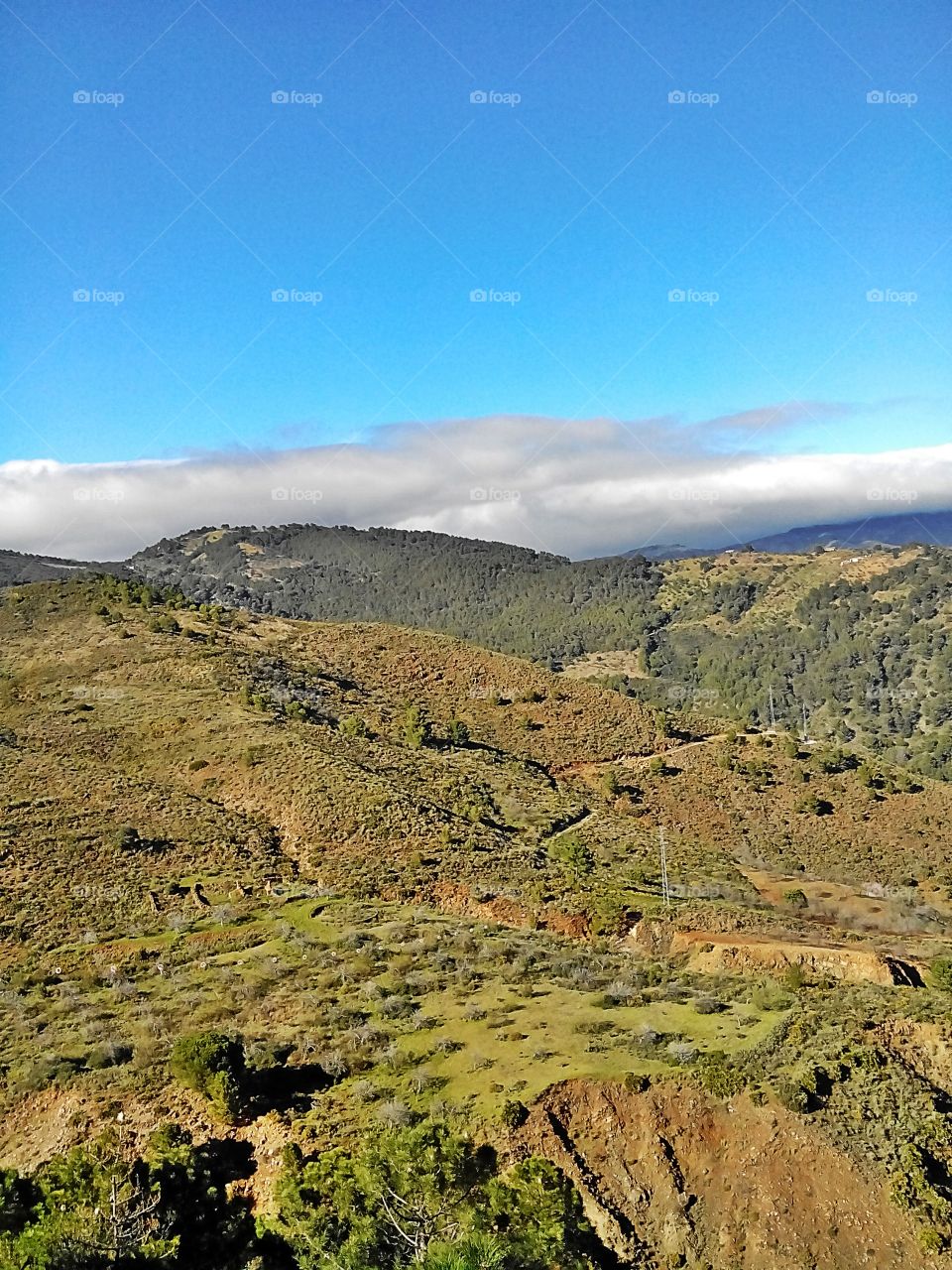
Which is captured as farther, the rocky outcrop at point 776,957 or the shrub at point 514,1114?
the rocky outcrop at point 776,957

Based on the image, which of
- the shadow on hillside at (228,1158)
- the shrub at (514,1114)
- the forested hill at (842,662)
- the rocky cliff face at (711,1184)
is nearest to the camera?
the rocky cliff face at (711,1184)

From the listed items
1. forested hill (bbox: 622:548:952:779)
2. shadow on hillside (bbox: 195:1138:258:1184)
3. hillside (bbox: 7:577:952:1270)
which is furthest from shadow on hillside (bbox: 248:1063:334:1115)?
Answer: forested hill (bbox: 622:548:952:779)

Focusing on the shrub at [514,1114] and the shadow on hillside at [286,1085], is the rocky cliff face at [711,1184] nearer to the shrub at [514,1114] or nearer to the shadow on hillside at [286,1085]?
the shrub at [514,1114]

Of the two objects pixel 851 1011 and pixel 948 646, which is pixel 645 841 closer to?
pixel 851 1011

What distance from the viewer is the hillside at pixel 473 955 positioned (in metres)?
18.7

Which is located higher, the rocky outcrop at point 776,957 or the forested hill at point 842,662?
the rocky outcrop at point 776,957

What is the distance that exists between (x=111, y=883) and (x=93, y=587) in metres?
51.7

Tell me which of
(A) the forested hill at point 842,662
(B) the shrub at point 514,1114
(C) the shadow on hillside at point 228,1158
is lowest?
(A) the forested hill at point 842,662

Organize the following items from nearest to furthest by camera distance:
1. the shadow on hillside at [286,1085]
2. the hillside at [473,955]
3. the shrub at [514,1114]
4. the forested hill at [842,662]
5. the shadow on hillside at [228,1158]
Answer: the hillside at [473,955] < the shadow on hillside at [228,1158] < the shrub at [514,1114] < the shadow on hillside at [286,1085] < the forested hill at [842,662]

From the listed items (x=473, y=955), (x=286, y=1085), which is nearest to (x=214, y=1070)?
(x=286, y=1085)

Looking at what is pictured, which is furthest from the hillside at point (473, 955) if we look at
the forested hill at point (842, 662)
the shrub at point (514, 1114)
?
the forested hill at point (842, 662)

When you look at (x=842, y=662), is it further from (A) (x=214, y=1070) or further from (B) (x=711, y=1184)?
(A) (x=214, y=1070)

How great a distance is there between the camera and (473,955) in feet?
98.2

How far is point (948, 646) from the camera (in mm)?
152250
